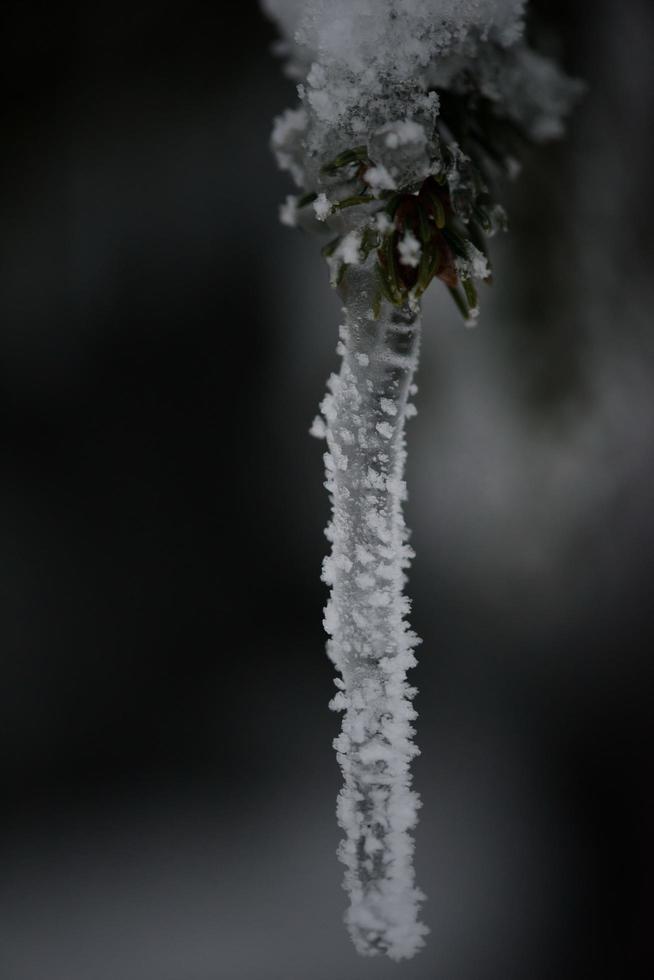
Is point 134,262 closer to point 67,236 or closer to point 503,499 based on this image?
point 67,236

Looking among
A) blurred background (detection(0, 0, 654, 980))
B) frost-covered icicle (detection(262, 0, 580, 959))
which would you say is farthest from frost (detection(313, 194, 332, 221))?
blurred background (detection(0, 0, 654, 980))

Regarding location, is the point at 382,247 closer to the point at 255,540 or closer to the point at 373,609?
the point at 373,609

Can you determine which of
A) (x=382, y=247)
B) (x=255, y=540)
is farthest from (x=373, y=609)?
(x=255, y=540)

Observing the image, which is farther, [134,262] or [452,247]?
[134,262]

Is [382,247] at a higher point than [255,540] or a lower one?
lower

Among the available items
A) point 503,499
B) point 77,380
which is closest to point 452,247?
point 503,499

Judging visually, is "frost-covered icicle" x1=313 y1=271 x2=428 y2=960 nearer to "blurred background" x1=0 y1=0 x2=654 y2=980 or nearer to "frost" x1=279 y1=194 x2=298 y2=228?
"frost" x1=279 y1=194 x2=298 y2=228

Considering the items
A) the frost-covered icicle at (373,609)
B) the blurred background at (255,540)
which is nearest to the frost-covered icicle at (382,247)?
the frost-covered icicle at (373,609)
